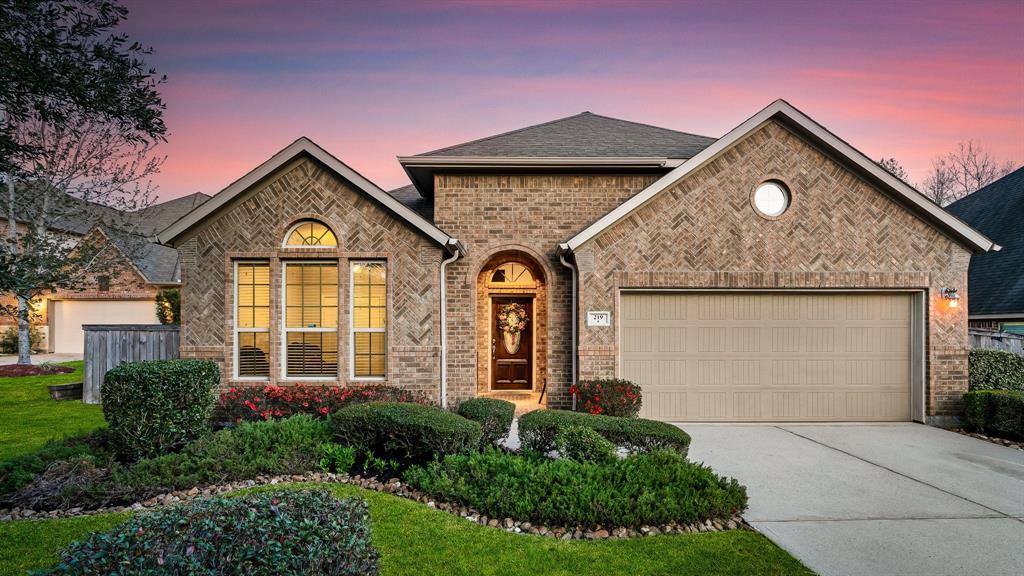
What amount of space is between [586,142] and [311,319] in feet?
22.7

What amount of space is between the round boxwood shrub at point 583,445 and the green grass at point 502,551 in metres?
1.38

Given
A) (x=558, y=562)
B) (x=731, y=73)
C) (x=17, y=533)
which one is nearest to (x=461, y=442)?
(x=558, y=562)

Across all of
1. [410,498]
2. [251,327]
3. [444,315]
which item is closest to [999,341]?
[444,315]

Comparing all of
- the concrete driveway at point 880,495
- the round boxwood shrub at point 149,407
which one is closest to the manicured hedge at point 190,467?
the round boxwood shrub at point 149,407

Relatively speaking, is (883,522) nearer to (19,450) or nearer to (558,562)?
(558,562)

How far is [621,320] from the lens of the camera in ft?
31.1

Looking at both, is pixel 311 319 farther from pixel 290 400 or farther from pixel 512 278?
pixel 512 278

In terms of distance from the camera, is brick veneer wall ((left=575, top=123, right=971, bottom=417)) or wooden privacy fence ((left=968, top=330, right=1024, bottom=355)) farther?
wooden privacy fence ((left=968, top=330, right=1024, bottom=355))

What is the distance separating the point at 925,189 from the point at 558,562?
40.0m

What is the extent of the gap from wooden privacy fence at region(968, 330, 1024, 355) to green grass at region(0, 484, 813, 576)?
1173 cm

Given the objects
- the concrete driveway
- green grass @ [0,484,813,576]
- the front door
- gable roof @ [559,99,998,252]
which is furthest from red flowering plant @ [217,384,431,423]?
the concrete driveway

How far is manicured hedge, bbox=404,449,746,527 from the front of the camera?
4680mm

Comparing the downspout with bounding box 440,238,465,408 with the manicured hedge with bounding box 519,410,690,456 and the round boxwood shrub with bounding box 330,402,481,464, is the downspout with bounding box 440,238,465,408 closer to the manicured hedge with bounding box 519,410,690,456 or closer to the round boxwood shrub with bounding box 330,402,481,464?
the round boxwood shrub with bounding box 330,402,481,464

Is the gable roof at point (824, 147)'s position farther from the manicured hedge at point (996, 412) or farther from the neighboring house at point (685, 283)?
the manicured hedge at point (996, 412)
